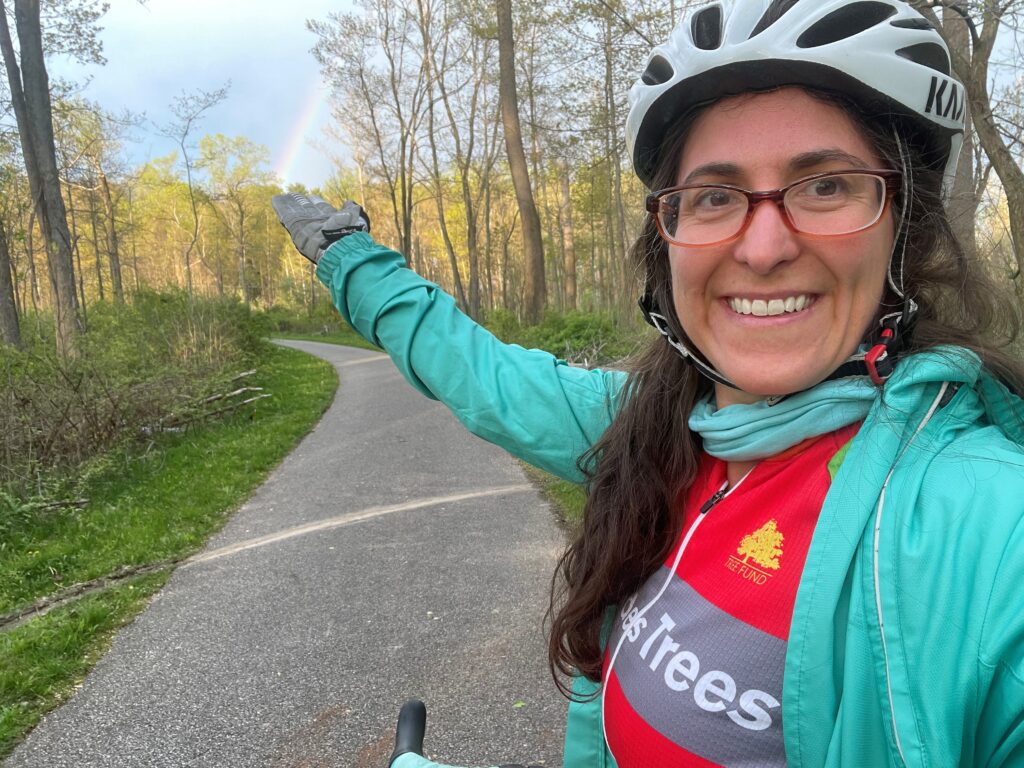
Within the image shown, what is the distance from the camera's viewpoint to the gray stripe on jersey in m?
0.93

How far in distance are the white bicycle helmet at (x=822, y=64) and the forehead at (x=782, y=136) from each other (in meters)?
0.03

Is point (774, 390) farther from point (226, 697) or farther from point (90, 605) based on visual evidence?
point (90, 605)

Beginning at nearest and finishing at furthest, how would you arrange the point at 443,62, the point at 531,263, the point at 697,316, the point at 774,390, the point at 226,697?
the point at 774,390
the point at 697,316
the point at 226,697
the point at 531,263
the point at 443,62

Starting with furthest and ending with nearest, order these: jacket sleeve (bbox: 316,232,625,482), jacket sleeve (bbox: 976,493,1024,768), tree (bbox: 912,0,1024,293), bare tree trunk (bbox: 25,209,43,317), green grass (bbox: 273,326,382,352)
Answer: green grass (bbox: 273,326,382,352)
bare tree trunk (bbox: 25,209,43,317)
tree (bbox: 912,0,1024,293)
jacket sleeve (bbox: 316,232,625,482)
jacket sleeve (bbox: 976,493,1024,768)

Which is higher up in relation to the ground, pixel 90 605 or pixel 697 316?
pixel 697 316

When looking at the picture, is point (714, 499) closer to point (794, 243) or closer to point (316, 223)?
point (794, 243)

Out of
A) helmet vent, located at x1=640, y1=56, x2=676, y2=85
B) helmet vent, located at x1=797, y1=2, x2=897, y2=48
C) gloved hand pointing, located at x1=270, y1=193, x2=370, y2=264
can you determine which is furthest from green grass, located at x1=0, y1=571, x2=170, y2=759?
helmet vent, located at x1=797, y1=2, x2=897, y2=48

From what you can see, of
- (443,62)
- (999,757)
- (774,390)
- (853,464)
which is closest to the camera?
(999,757)

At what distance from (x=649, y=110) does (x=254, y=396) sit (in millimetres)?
11907

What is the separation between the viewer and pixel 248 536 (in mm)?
5453

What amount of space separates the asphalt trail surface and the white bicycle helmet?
8.58ft

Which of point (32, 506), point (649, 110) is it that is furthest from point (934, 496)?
point (32, 506)

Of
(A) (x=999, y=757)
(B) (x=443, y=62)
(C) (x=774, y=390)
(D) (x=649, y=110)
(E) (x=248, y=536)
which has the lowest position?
(E) (x=248, y=536)

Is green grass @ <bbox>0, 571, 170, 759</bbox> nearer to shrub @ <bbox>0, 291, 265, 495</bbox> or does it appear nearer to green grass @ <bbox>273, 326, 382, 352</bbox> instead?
shrub @ <bbox>0, 291, 265, 495</bbox>
